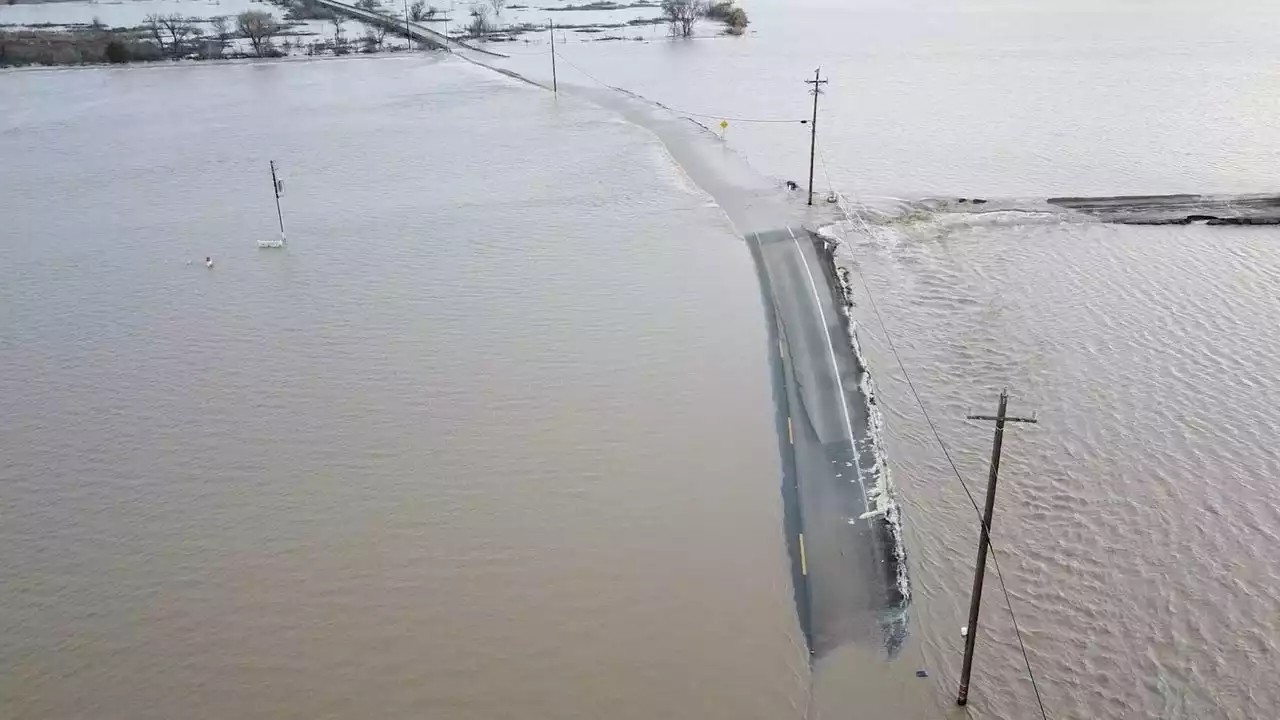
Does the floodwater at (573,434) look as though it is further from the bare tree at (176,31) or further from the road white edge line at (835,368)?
the bare tree at (176,31)

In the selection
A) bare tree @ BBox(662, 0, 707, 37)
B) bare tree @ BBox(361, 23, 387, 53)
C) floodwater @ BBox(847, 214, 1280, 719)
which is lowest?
floodwater @ BBox(847, 214, 1280, 719)

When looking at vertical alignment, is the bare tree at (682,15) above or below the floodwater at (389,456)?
above

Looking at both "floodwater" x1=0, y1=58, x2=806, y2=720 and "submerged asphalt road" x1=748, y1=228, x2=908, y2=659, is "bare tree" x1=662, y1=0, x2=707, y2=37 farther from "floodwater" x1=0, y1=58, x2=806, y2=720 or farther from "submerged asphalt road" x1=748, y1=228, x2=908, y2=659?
"submerged asphalt road" x1=748, y1=228, x2=908, y2=659

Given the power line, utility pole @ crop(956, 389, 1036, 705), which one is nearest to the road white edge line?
the power line

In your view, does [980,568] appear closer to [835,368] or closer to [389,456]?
[835,368]

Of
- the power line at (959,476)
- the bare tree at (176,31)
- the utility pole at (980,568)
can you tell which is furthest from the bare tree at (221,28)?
the utility pole at (980,568)

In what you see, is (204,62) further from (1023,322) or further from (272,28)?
(1023,322)
